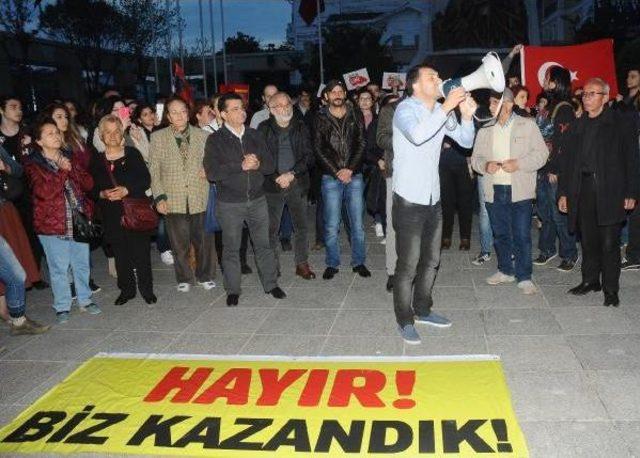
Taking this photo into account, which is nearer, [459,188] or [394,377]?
[394,377]

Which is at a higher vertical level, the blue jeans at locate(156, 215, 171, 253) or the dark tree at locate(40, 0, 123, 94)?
the dark tree at locate(40, 0, 123, 94)

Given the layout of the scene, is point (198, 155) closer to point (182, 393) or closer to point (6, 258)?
point (6, 258)

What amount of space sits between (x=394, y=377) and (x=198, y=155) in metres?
3.39

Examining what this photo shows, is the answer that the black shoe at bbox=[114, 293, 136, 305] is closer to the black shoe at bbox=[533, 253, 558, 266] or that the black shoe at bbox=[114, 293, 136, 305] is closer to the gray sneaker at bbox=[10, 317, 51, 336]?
the gray sneaker at bbox=[10, 317, 51, 336]

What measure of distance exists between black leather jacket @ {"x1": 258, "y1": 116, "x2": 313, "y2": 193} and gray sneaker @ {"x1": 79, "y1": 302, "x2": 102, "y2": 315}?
2.14 metres

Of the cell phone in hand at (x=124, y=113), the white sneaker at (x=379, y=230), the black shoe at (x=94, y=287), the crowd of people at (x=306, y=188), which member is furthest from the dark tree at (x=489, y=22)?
the black shoe at (x=94, y=287)

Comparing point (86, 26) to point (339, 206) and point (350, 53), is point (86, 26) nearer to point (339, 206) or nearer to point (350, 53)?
point (350, 53)

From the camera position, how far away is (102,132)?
6180 millimetres

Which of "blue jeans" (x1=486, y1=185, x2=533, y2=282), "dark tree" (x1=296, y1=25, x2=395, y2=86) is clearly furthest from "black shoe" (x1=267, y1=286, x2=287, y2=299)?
"dark tree" (x1=296, y1=25, x2=395, y2=86)

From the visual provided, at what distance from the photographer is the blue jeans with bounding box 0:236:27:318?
17.6 ft

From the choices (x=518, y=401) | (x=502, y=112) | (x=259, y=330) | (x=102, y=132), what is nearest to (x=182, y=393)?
(x=259, y=330)

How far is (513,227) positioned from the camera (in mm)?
6203

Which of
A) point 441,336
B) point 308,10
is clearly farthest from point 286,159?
point 308,10

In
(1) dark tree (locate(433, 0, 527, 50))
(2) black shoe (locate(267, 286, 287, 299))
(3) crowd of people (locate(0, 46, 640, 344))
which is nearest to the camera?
(3) crowd of people (locate(0, 46, 640, 344))
